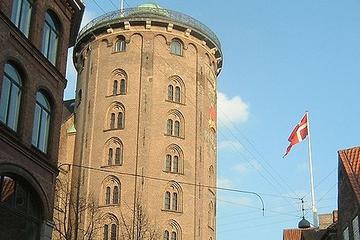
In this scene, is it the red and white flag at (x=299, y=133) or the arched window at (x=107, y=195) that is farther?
the arched window at (x=107, y=195)

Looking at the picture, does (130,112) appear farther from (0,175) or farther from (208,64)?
(0,175)

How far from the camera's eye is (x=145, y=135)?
5509cm

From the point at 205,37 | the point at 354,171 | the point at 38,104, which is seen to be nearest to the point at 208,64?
the point at 205,37

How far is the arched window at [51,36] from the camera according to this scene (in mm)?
25688

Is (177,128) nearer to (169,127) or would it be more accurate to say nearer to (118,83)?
(169,127)

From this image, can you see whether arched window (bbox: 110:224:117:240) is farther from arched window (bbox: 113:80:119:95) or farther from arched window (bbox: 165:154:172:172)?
arched window (bbox: 113:80:119:95)

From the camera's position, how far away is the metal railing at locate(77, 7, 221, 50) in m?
58.7

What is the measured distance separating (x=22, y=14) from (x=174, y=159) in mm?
33154

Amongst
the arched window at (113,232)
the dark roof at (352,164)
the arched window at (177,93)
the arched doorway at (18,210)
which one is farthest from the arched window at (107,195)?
the arched doorway at (18,210)

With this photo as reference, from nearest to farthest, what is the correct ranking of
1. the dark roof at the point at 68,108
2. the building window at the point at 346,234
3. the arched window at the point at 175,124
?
the building window at the point at 346,234, the arched window at the point at 175,124, the dark roof at the point at 68,108

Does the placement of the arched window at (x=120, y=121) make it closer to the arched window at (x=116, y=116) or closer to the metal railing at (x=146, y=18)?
the arched window at (x=116, y=116)

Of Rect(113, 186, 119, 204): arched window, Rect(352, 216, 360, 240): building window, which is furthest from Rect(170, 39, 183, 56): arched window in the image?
Rect(352, 216, 360, 240): building window

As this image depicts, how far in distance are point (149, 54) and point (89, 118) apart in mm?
7851

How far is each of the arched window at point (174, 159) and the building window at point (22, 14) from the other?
3206cm
